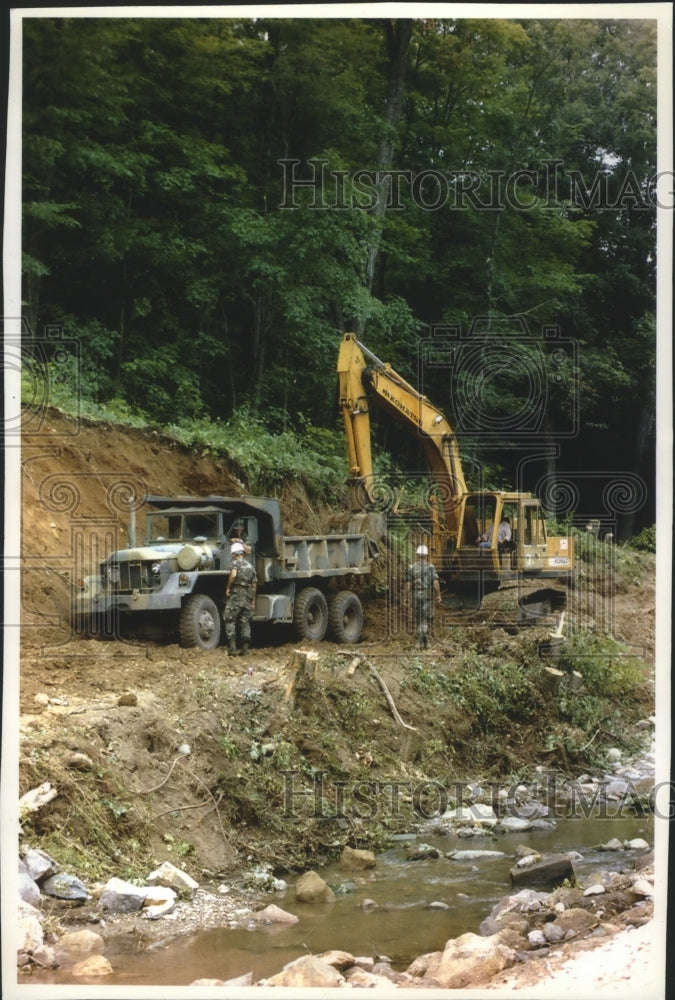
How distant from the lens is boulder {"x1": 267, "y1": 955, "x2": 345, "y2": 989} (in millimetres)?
6707

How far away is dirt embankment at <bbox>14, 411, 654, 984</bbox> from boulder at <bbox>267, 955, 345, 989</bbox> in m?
0.96

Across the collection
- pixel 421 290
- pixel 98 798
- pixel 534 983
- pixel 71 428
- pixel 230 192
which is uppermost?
pixel 230 192

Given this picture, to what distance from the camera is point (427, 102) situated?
835 centimetres

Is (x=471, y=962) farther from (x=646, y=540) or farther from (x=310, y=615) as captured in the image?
(x=310, y=615)

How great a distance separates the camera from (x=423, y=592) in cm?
1012

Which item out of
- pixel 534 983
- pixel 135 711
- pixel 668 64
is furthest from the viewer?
pixel 135 711

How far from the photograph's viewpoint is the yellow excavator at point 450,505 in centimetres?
991

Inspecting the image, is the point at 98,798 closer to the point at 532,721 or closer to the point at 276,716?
the point at 276,716

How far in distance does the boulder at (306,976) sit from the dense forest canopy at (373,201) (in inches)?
136

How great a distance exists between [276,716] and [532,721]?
191 centimetres

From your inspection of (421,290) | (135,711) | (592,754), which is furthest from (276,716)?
(421,290)

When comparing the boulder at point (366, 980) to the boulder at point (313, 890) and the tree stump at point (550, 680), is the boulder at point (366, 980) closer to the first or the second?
the boulder at point (313, 890)

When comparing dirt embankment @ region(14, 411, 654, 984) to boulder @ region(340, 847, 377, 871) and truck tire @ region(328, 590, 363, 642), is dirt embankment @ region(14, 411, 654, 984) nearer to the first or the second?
boulder @ region(340, 847, 377, 871)
